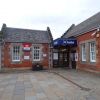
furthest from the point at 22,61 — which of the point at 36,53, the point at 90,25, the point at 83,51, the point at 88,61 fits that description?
the point at 90,25

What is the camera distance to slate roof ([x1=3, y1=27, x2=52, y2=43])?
2381 centimetres

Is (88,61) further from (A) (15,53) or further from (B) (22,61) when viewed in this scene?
(A) (15,53)

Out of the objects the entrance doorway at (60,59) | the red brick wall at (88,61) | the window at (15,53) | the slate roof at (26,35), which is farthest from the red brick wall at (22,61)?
the red brick wall at (88,61)

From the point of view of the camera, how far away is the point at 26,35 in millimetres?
25156

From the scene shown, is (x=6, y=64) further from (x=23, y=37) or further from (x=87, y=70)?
(x=87, y=70)

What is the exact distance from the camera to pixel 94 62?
18.1m

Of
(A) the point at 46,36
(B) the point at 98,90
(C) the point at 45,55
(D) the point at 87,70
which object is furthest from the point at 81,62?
(B) the point at 98,90

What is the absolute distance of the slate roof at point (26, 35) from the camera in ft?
78.1

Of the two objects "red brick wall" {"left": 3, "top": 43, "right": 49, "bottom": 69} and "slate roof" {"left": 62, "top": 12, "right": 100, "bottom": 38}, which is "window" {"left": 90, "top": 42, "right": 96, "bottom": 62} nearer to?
"slate roof" {"left": 62, "top": 12, "right": 100, "bottom": 38}

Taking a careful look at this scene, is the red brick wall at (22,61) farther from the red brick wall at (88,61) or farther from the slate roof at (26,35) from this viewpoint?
the red brick wall at (88,61)

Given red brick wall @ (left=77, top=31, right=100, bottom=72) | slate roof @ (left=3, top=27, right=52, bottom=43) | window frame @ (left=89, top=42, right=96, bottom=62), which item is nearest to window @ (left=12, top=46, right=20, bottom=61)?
slate roof @ (left=3, top=27, right=52, bottom=43)

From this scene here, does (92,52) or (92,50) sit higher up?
(92,50)

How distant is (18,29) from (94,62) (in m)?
12.0

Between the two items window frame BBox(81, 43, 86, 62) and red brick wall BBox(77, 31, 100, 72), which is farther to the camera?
window frame BBox(81, 43, 86, 62)
